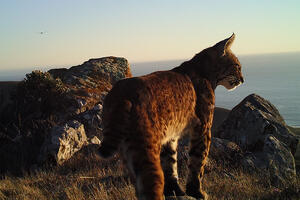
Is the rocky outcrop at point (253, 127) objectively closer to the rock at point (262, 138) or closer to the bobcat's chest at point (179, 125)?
the rock at point (262, 138)

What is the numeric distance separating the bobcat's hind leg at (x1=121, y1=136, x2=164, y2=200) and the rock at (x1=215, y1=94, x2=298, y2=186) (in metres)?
5.14

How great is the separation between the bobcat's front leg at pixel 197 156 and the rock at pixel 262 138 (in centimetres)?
307

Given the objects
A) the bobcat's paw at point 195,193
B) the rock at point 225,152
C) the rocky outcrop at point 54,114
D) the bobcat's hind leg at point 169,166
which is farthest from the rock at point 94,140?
the bobcat's paw at point 195,193

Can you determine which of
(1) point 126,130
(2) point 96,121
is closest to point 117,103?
(1) point 126,130

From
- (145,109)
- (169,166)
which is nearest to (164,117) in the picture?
(145,109)

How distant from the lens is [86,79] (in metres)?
14.2

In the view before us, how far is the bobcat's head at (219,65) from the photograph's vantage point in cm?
602

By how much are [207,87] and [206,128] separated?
31.4 inches

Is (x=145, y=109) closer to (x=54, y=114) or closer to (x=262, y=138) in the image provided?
(x=262, y=138)

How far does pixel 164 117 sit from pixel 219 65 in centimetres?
266

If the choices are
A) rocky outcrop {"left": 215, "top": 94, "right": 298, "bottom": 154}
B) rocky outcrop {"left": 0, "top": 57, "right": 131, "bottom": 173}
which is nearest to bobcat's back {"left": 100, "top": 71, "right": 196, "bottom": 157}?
rocky outcrop {"left": 0, "top": 57, "right": 131, "bottom": 173}

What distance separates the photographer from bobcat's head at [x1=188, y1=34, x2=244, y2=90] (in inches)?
237

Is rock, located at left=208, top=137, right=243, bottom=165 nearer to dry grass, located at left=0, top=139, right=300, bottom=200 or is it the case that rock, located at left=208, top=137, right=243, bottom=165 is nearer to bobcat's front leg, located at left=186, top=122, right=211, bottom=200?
dry grass, located at left=0, top=139, right=300, bottom=200

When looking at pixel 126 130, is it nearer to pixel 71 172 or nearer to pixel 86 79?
pixel 71 172
